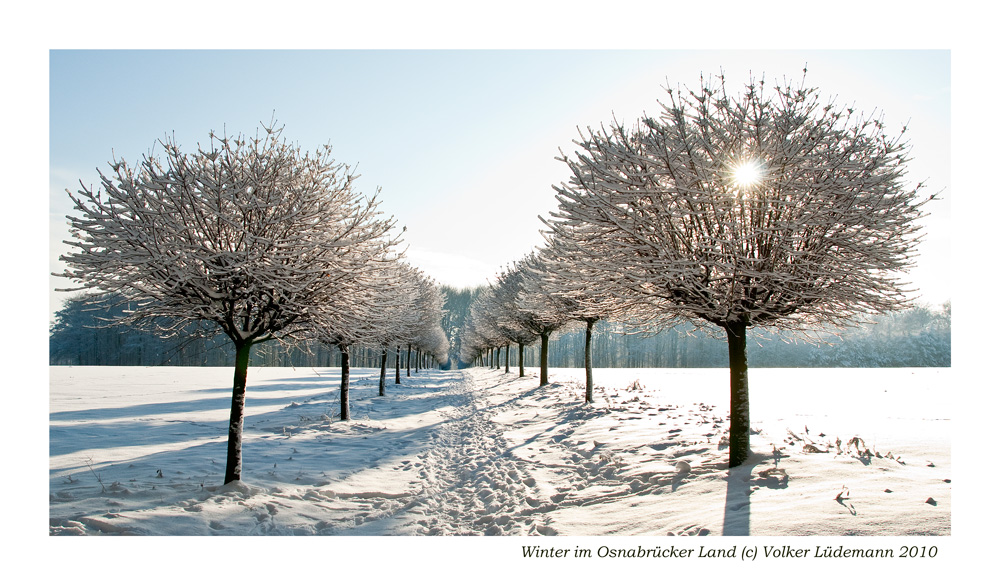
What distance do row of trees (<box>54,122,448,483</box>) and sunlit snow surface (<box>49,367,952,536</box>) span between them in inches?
60.6

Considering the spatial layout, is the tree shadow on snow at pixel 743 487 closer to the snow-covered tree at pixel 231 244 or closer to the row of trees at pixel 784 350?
the snow-covered tree at pixel 231 244

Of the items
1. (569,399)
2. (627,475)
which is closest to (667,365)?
(569,399)

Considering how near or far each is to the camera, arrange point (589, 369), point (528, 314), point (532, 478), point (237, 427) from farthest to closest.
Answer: point (528, 314)
point (589, 369)
point (532, 478)
point (237, 427)

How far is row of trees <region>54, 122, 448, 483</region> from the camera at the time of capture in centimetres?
570

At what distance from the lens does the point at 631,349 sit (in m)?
107

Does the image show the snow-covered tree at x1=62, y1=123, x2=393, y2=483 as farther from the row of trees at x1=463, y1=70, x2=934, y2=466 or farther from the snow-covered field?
the row of trees at x1=463, y1=70, x2=934, y2=466

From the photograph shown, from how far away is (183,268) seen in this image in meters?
5.80

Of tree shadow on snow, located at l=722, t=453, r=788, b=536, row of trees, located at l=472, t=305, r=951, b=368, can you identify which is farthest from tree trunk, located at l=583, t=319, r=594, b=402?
row of trees, located at l=472, t=305, r=951, b=368

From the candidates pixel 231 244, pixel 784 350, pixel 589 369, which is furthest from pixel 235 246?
pixel 784 350

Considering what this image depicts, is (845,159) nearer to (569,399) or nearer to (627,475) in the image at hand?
(627,475)

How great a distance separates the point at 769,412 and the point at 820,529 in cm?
981

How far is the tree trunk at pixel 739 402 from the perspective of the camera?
6730 millimetres

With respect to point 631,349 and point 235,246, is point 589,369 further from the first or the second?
point 631,349

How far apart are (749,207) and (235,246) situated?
297 inches
